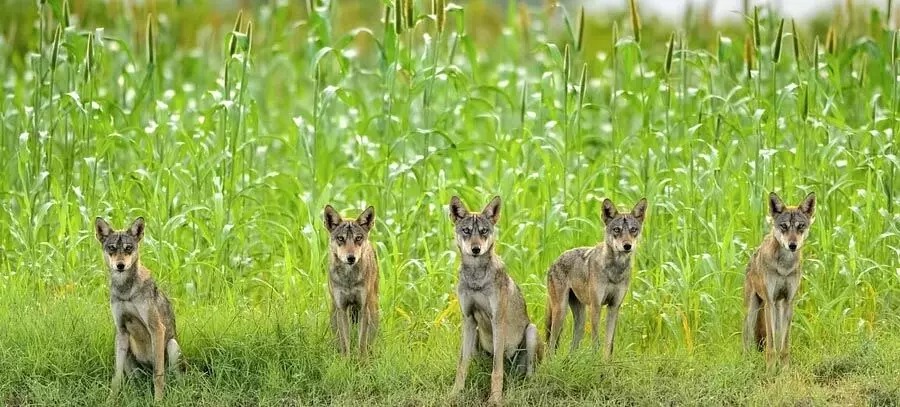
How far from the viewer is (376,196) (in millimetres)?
12961

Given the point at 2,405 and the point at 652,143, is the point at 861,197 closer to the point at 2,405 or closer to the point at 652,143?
the point at 652,143

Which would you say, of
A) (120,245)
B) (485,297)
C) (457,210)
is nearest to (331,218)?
(457,210)

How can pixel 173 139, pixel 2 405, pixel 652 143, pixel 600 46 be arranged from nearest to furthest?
pixel 2 405 < pixel 652 143 < pixel 173 139 < pixel 600 46

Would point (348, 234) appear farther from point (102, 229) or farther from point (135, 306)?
point (102, 229)

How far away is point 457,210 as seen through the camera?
940 centimetres

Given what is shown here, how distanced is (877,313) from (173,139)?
6.67 m

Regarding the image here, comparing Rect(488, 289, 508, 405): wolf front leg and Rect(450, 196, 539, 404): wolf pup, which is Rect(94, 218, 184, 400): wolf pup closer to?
Rect(450, 196, 539, 404): wolf pup

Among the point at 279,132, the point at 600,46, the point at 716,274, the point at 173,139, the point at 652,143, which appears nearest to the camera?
the point at 716,274

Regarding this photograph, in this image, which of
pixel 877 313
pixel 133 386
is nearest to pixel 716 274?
pixel 877 313

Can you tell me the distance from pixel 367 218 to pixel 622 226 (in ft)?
5.99

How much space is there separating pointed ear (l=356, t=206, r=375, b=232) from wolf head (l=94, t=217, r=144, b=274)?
1546 mm

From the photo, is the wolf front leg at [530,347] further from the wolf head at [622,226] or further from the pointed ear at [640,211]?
the pointed ear at [640,211]

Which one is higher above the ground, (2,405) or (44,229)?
(44,229)

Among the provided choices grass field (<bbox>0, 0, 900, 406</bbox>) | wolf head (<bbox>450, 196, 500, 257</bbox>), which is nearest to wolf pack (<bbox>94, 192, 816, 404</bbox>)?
wolf head (<bbox>450, 196, 500, 257</bbox>)
